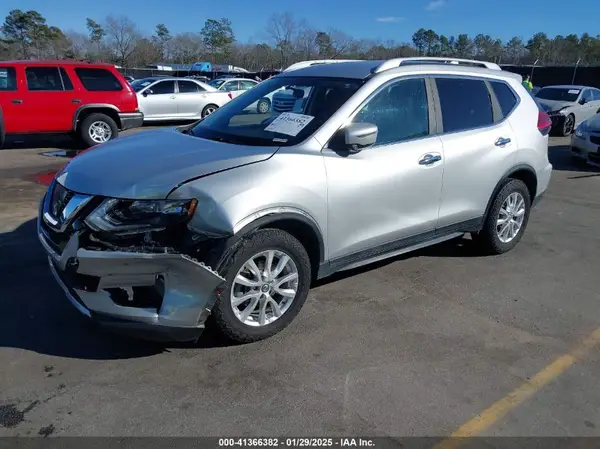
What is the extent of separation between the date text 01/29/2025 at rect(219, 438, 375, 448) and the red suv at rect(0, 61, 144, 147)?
10.2 meters

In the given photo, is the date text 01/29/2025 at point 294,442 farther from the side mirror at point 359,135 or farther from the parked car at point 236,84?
the parked car at point 236,84

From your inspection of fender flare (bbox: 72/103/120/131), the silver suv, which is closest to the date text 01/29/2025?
the silver suv

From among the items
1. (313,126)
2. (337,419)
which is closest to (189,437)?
(337,419)

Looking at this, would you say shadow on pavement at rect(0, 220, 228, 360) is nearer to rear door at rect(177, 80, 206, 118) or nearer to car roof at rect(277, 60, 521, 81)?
car roof at rect(277, 60, 521, 81)

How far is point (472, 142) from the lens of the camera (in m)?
4.53

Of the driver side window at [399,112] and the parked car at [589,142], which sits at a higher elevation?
the driver side window at [399,112]

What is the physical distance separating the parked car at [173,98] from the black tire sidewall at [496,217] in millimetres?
13063

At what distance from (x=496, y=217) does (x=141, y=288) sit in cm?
349

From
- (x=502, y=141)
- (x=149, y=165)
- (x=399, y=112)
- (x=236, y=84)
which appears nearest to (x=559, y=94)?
(x=236, y=84)

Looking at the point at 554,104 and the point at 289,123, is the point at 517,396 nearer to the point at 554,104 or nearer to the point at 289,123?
the point at 289,123

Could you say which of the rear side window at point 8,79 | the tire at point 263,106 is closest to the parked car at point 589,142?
the tire at point 263,106

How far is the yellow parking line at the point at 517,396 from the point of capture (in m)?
2.66

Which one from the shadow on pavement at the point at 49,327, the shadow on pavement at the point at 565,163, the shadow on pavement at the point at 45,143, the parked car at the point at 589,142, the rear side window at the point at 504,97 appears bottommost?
the shadow on pavement at the point at 49,327

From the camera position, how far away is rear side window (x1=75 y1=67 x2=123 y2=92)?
11188 mm
